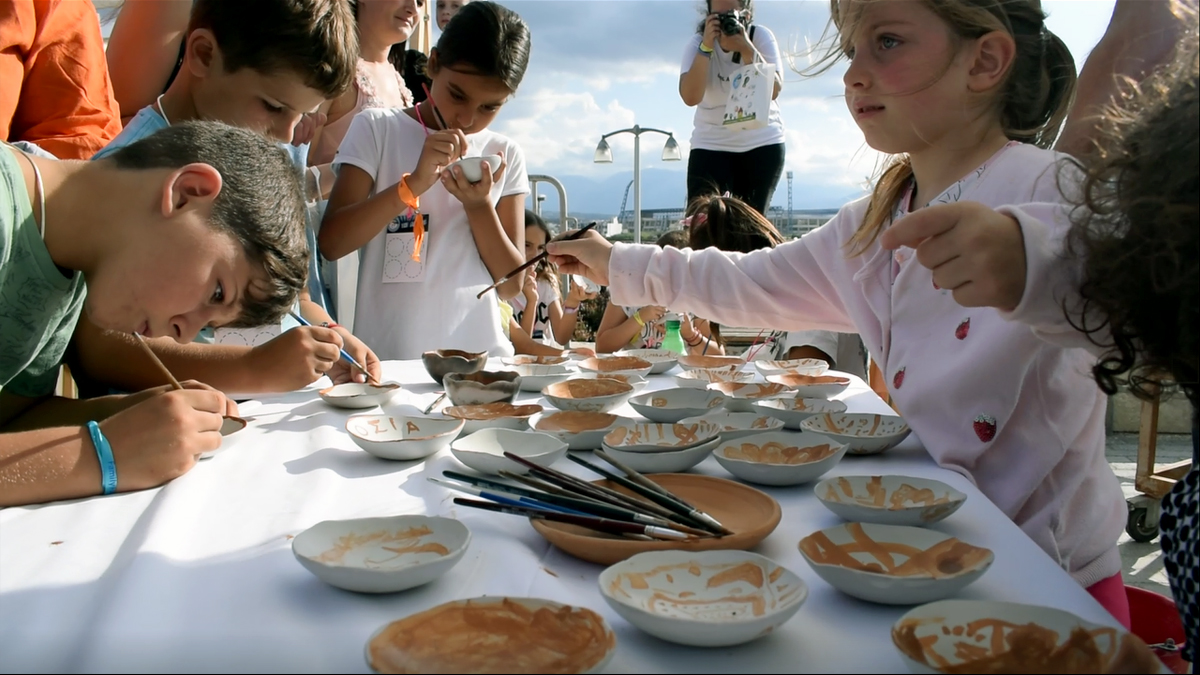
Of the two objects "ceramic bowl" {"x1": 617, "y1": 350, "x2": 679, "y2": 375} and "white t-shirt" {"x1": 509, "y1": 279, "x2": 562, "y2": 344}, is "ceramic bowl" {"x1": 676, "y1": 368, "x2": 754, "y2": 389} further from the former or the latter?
"white t-shirt" {"x1": 509, "y1": 279, "x2": 562, "y2": 344}

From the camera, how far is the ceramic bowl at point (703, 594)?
22.0 inches

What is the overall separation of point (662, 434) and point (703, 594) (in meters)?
0.47

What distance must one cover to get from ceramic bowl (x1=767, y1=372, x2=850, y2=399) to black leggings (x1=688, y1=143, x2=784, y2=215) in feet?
7.07

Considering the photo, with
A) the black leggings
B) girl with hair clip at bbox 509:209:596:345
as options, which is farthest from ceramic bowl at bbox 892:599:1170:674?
girl with hair clip at bbox 509:209:596:345

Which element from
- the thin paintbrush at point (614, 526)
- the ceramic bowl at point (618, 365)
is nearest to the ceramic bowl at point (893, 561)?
the thin paintbrush at point (614, 526)

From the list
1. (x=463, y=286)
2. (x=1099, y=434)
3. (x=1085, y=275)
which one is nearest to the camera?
(x=1085, y=275)

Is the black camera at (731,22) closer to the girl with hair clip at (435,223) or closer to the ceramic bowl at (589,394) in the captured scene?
the girl with hair clip at (435,223)

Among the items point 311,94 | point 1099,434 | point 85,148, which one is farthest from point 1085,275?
point 85,148

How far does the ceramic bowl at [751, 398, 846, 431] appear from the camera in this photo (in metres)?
1.24

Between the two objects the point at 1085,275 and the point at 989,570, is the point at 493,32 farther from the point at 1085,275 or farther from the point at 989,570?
the point at 989,570

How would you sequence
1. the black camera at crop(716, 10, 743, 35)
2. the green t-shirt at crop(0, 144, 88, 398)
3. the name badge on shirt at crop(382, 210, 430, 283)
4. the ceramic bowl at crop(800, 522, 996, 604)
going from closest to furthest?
the ceramic bowl at crop(800, 522, 996, 604)
the green t-shirt at crop(0, 144, 88, 398)
the name badge on shirt at crop(382, 210, 430, 283)
the black camera at crop(716, 10, 743, 35)

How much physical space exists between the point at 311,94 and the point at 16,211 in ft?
2.41

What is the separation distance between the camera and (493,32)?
214cm

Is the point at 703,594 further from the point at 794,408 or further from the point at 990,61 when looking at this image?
the point at 990,61
